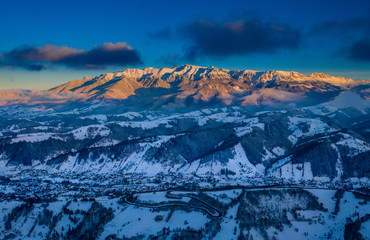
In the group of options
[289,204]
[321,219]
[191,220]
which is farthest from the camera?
[289,204]

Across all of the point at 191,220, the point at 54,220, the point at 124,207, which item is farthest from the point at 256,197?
the point at 54,220

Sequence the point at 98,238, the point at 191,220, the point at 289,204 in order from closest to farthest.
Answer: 1. the point at 98,238
2. the point at 191,220
3. the point at 289,204

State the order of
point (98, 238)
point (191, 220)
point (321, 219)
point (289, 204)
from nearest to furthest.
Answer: point (98, 238), point (191, 220), point (321, 219), point (289, 204)

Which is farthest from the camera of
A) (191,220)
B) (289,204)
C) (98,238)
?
(289,204)

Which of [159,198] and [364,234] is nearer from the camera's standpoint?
[364,234]

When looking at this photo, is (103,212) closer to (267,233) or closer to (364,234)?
(267,233)

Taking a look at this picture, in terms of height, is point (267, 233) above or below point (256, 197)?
below

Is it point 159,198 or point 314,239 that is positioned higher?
point 159,198

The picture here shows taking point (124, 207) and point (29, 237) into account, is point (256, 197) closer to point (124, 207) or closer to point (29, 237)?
point (124, 207)

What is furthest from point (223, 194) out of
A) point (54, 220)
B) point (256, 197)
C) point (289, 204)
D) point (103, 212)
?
point (54, 220)
